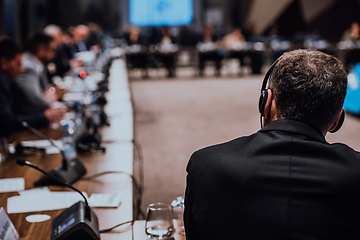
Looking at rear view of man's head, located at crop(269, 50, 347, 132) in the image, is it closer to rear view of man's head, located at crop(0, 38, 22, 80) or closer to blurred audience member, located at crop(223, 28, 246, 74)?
rear view of man's head, located at crop(0, 38, 22, 80)

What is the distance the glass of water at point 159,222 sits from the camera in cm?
126

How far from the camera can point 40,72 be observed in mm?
4199

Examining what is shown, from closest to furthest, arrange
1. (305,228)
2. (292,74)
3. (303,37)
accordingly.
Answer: (305,228), (292,74), (303,37)

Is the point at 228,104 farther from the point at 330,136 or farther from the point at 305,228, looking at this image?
the point at 305,228

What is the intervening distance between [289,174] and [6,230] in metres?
0.85

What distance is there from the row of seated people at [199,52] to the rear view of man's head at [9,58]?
7.83 meters

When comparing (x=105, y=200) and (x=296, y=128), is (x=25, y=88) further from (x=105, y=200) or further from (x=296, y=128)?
(x=296, y=128)

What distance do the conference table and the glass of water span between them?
77 mm

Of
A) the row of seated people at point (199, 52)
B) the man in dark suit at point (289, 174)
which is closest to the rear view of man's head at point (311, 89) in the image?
the man in dark suit at point (289, 174)

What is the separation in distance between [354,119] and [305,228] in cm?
552

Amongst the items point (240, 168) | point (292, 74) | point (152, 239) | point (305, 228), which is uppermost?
point (292, 74)

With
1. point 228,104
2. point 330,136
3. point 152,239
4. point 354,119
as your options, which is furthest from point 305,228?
point 228,104

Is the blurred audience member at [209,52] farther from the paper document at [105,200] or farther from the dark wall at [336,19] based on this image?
the paper document at [105,200]

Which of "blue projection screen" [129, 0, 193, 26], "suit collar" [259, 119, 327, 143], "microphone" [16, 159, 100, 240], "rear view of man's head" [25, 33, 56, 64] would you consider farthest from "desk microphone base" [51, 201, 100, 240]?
"blue projection screen" [129, 0, 193, 26]
